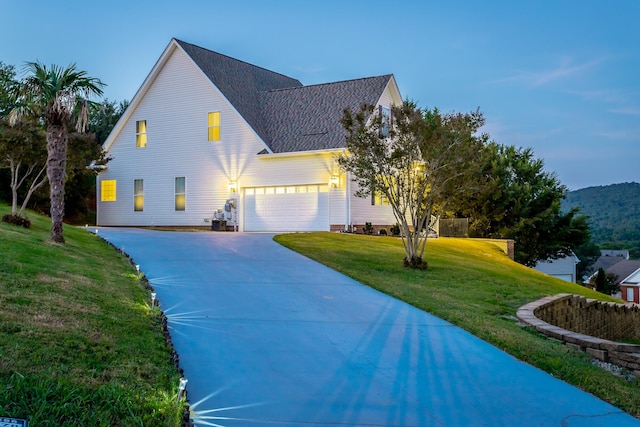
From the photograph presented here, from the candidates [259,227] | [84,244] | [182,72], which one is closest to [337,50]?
[182,72]

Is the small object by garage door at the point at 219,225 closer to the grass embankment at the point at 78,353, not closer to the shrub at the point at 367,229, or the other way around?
the shrub at the point at 367,229

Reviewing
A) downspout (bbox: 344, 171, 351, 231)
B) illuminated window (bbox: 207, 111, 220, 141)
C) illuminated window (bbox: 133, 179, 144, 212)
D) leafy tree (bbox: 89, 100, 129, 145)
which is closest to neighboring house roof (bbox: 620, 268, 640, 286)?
downspout (bbox: 344, 171, 351, 231)

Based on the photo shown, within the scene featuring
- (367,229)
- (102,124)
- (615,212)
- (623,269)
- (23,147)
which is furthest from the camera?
(615,212)

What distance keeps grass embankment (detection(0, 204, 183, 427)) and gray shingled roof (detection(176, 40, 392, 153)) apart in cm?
1723

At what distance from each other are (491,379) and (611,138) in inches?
1813

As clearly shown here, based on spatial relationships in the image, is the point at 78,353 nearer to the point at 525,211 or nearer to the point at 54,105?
the point at 54,105

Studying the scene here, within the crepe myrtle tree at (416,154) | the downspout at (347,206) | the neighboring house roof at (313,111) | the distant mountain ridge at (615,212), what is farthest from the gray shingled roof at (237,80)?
the distant mountain ridge at (615,212)

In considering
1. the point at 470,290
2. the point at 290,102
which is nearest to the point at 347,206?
the point at 290,102

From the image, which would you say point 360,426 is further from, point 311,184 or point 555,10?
point 555,10

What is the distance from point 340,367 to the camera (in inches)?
267

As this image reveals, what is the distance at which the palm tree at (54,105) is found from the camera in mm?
13453

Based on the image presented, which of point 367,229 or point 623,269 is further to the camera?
point 623,269

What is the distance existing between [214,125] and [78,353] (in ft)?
73.0

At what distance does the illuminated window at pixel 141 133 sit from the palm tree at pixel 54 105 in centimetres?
1518
